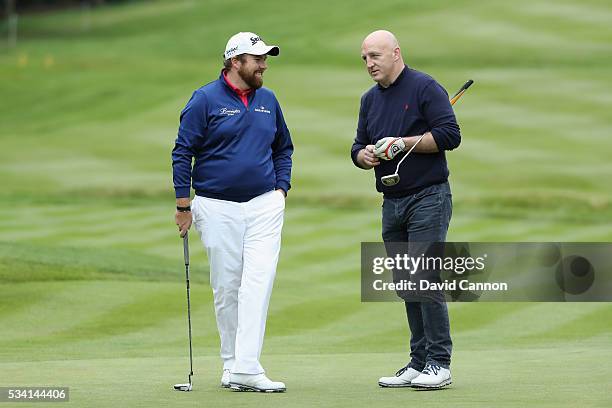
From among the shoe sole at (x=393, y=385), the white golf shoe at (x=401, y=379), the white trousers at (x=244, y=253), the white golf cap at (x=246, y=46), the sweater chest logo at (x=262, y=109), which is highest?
the white golf cap at (x=246, y=46)

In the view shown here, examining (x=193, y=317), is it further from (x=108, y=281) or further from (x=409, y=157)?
(x=409, y=157)

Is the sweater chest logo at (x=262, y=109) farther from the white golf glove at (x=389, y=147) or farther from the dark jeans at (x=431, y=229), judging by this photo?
the dark jeans at (x=431, y=229)

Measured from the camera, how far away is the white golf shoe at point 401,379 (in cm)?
825

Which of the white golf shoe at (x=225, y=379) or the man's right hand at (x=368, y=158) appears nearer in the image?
the white golf shoe at (x=225, y=379)

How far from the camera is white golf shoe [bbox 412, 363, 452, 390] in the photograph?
26.6 feet

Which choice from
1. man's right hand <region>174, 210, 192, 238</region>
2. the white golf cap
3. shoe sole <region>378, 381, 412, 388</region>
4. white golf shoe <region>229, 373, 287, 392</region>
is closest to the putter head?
white golf shoe <region>229, 373, 287, 392</region>

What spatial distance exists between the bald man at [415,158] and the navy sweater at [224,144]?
664 millimetres

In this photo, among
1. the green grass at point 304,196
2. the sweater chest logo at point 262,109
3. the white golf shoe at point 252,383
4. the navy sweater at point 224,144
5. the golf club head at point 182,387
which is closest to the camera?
the golf club head at point 182,387

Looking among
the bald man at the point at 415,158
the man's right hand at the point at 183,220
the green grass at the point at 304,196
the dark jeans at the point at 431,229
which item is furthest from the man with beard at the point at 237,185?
the dark jeans at the point at 431,229

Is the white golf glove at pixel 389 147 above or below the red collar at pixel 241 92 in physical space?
below

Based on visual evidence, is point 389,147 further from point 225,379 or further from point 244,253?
point 225,379

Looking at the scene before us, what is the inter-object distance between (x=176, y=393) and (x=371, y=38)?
8.03 feet

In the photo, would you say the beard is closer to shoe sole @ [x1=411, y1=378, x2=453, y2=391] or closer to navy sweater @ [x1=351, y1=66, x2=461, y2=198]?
navy sweater @ [x1=351, y1=66, x2=461, y2=198]

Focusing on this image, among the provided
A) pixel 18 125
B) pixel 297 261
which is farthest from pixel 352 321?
pixel 18 125
